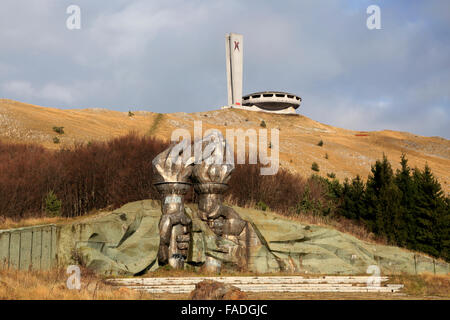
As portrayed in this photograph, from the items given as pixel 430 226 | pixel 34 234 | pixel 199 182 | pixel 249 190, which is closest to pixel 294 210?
pixel 249 190

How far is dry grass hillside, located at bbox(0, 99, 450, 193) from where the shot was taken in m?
54.6

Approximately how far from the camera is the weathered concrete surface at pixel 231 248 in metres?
16.0

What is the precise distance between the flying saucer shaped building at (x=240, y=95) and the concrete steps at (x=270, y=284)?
82.8 metres

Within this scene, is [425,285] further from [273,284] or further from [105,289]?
[105,289]

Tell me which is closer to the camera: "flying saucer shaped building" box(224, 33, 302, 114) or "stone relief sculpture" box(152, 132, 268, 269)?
"stone relief sculpture" box(152, 132, 268, 269)

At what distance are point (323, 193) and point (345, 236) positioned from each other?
17.9 metres

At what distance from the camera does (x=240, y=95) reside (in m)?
102

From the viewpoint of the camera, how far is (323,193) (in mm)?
38281

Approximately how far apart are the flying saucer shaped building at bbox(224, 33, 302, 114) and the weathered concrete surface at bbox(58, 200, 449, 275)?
7896 cm

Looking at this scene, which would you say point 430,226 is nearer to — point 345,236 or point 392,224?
point 392,224

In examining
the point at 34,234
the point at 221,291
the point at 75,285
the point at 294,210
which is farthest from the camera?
the point at 294,210

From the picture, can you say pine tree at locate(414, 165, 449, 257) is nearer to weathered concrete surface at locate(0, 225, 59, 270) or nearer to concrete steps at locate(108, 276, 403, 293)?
concrete steps at locate(108, 276, 403, 293)

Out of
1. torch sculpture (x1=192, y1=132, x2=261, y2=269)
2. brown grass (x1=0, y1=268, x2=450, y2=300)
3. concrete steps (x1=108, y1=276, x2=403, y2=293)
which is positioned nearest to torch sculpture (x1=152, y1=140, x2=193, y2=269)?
torch sculpture (x1=192, y1=132, x2=261, y2=269)

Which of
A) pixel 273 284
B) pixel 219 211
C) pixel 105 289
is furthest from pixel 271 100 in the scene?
pixel 105 289
